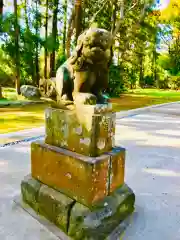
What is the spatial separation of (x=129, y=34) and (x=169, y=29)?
12791 millimetres

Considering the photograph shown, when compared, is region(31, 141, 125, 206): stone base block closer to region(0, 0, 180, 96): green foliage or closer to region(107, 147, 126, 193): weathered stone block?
region(107, 147, 126, 193): weathered stone block

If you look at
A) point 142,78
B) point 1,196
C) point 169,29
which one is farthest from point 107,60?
point 169,29

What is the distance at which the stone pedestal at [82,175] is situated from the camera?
5.56 ft

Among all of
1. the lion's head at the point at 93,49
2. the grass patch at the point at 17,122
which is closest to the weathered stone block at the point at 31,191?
the lion's head at the point at 93,49

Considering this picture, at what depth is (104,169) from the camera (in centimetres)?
176

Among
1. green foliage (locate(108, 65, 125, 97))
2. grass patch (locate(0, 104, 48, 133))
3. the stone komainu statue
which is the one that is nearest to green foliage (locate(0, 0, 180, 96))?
green foliage (locate(108, 65, 125, 97))

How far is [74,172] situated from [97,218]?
1.15 feet

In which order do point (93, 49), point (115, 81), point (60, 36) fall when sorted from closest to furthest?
1. point (93, 49)
2. point (115, 81)
3. point (60, 36)

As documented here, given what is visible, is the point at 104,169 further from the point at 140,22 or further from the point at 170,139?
the point at 140,22

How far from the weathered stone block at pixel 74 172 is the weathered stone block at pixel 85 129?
0.06 metres

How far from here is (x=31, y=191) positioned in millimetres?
2096

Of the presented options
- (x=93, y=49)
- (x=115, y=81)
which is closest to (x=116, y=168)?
(x=93, y=49)

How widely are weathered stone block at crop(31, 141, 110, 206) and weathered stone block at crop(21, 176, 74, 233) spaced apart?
0.17 feet

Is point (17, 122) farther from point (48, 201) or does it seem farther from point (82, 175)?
point (82, 175)
